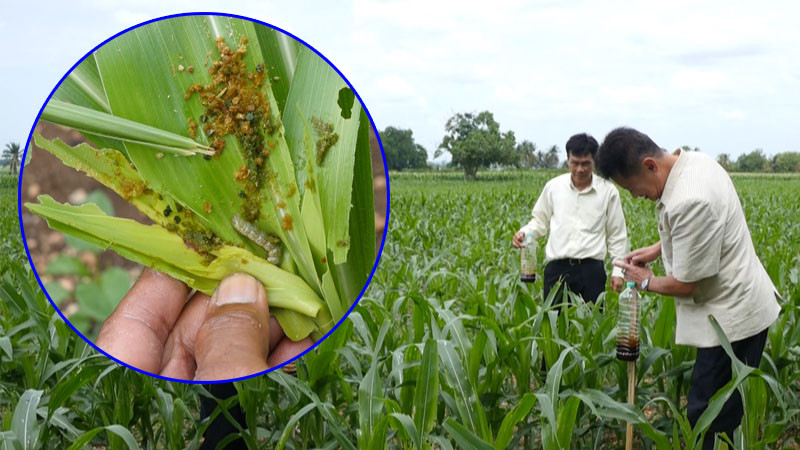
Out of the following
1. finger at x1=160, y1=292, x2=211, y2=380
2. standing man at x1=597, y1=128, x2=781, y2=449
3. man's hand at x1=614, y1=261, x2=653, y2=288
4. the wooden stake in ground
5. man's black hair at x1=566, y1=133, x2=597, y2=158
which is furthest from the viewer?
man's black hair at x1=566, y1=133, x2=597, y2=158

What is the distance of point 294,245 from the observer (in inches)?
41.1

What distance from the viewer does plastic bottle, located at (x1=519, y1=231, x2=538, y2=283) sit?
435cm

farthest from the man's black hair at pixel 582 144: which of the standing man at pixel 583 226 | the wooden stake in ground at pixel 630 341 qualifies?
the wooden stake in ground at pixel 630 341

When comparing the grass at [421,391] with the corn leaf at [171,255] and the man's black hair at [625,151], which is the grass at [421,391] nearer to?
the man's black hair at [625,151]

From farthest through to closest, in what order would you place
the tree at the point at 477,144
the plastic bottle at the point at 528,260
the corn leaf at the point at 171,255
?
1. the tree at the point at 477,144
2. the plastic bottle at the point at 528,260
3. the corn leaf at the point at 171,255

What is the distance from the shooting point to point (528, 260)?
15.1 feet

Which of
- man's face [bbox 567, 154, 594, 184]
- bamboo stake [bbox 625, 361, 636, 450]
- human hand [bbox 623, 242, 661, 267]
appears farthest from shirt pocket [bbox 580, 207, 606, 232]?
bamboo stake [bbox 625, 361, 636, 450]

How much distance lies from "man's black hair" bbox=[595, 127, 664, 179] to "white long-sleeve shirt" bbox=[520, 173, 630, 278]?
5.26 feet

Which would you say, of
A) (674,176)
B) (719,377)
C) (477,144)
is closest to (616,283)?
(719,377)

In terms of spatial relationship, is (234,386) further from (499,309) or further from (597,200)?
(597,200)

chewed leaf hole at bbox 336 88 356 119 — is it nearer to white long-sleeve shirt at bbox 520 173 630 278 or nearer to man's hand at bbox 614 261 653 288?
man's hand at bbox 614 261 653 288

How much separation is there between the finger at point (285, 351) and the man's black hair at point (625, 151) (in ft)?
6.31

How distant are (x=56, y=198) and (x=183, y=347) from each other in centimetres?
31

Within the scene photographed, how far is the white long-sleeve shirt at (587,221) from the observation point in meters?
4.38
